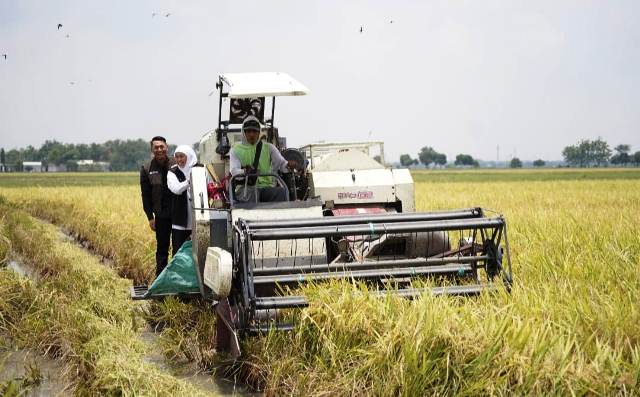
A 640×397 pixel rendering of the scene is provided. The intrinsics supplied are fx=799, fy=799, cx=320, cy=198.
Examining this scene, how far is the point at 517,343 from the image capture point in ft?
14.4

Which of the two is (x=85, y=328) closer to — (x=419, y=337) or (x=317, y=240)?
(x=317, y=240)

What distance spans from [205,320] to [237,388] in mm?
1493

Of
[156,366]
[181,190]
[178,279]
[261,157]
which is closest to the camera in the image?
[156,366]

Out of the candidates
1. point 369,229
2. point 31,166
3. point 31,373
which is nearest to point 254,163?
point 369,229

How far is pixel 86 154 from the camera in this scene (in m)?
148

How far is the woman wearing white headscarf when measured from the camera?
8586 mm

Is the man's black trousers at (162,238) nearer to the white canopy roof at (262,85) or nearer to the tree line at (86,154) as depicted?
the white canopy roof at (262,85)

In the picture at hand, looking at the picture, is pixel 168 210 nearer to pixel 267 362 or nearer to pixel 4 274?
pixel 4 274

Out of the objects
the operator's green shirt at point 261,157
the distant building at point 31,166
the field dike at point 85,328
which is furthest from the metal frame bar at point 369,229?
the distant building at point 31,166

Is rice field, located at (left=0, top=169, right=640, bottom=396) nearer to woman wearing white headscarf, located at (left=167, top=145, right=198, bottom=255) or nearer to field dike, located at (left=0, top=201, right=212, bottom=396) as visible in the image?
field dike, located at (left=0, top=201, right=212, bottom=396)

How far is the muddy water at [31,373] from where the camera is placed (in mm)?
5844

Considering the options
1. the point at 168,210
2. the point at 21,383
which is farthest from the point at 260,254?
the point at 168,210

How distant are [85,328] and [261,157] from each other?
229 cm

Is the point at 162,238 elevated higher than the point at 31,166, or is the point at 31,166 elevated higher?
the point at 162,238
